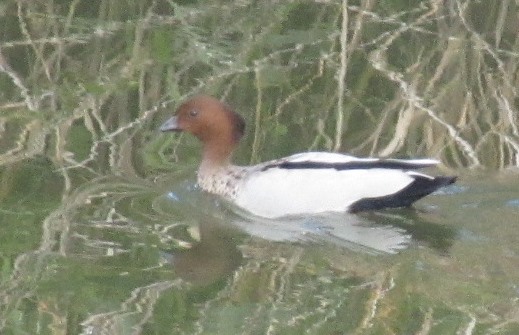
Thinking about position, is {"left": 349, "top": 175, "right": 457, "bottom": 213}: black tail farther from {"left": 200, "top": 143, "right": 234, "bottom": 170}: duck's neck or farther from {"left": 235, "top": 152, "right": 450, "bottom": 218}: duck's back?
{"left": 200, "top": 143, "right": 234, "bottom": 170}: duck's neck

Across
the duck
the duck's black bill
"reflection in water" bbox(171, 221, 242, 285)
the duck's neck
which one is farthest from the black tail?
the duck's black bill

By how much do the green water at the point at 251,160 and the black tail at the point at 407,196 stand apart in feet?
0.20

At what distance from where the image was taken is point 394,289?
20.1ft

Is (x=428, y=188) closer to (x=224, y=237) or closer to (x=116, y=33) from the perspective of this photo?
(x=224, y=237)

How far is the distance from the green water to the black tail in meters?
0.06

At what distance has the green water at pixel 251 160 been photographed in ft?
19.5

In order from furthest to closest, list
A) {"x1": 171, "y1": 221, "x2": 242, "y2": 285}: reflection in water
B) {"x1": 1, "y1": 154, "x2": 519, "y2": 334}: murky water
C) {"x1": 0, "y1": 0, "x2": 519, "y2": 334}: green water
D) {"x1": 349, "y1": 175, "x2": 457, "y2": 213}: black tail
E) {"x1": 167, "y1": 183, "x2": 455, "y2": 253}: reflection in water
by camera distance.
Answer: {"x1": 349, "y1": 175, "x2": 457, "y2": 213}: black tail < {"x1": 167, "y1": 183, "x2": 455, "y2": 253}: reflection in water < {"x1": 171, "y1": 221, "x2": 242, "y2": 285}: reflection in water < {"x1": 0, "y1": 0, "x2": 519, "y2": 334}: green water < {"x1": 1, "y1": 154, "x2": 519, "y2": 334}: murky water

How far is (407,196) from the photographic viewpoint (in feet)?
24.3

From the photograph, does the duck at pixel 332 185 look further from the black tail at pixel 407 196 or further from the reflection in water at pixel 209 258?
the reflection in water at pixel 209 258

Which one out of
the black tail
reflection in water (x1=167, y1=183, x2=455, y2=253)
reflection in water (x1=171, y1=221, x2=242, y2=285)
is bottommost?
reflection in water (x1=171, y1=221, x2=242, y2=285)

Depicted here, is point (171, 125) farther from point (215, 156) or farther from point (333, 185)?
point (333, 185)

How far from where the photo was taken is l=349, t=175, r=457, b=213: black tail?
730 centimetres

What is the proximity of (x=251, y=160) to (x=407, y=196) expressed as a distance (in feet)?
4.23

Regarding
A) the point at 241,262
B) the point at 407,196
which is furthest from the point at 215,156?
the point at 241,262
